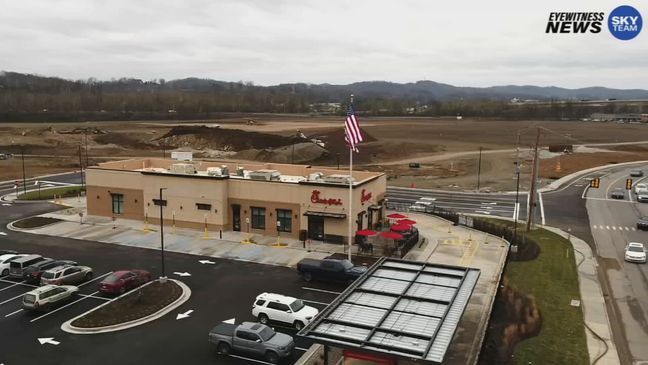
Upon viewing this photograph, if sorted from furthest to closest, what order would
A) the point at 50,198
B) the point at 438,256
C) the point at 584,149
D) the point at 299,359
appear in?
the point at 584,149
the point at 50,198
the point at 438,256
the point at 299,359

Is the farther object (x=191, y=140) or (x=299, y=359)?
(x=191, y=140)

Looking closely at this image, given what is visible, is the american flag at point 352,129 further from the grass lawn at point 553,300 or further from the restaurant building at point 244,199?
the grass lawn at point 553,300

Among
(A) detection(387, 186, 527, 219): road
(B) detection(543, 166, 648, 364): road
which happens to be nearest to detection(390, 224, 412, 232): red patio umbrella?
(B) detection(543, 166, 648, 364): road

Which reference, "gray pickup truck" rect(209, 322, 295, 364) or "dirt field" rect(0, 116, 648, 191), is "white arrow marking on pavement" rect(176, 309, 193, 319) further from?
"dirt field" rect(0, 116, 648, 191)

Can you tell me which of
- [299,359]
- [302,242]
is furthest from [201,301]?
[302,242]

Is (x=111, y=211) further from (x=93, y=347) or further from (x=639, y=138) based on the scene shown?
(x=639, y=138)
